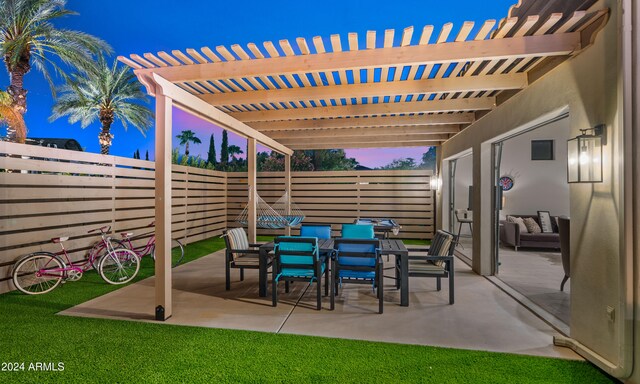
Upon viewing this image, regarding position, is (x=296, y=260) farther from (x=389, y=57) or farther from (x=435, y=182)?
(x=435, y=182)

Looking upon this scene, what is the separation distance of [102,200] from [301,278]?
4.34 metres

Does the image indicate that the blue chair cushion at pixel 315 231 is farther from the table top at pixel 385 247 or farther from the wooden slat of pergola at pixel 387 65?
the wooden slat of pergola at pixel 387 65

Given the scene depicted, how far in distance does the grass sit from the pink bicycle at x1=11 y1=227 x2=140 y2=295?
118 cm

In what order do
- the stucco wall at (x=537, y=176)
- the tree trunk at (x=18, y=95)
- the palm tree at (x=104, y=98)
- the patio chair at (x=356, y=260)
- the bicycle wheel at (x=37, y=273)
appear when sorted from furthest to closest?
1. the palm tree at (x=104, y=98)
2. the stucco wall at (x=537, y=176)
3. the tree trunk at (x=18, y=95)
4. the bicycle wheel at (x=37, y=273)
5. the patio chair at (x=356, y=260)

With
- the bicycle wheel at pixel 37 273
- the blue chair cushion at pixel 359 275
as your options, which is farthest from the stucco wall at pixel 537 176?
the bicycle wheel at pixel 37 273

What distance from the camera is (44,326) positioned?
10.0 feet

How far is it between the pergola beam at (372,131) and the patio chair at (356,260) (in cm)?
371

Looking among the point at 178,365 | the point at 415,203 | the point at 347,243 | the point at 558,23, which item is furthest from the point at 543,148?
the point at 178,365

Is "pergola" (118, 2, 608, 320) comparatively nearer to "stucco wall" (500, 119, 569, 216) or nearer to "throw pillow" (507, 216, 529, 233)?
"throw pillow" (507, 216, 529, 233)

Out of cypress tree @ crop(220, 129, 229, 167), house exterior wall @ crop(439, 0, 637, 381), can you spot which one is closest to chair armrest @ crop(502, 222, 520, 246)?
house exterior wall @ crop(439, 0, 637, 381)

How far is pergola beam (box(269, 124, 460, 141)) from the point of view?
6.70 metres

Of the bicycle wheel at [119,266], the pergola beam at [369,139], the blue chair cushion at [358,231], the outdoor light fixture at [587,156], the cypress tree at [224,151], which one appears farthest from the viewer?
the cypress tree at [224,151]

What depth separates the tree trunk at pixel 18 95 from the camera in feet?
19.6

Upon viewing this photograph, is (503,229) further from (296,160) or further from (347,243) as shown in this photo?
(296,160)
